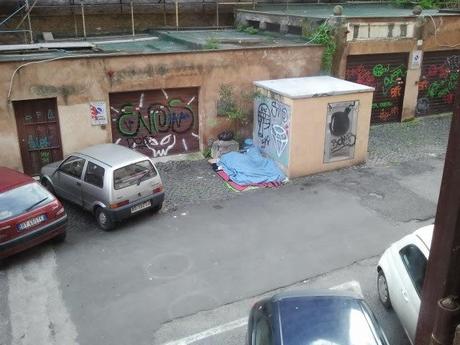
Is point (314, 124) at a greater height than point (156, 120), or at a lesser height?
greater

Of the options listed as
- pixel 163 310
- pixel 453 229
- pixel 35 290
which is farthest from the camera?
pixel 35 290

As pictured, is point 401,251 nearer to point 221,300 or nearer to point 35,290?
point 221,300

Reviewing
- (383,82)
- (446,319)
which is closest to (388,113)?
(383,82)

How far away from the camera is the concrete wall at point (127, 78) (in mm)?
12281

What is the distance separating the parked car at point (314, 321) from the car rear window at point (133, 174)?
207 inches

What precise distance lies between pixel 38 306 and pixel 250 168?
7147 millimetres

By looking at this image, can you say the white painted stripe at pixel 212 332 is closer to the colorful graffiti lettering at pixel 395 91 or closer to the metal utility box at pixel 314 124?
the metal utility box at pixel 314 124

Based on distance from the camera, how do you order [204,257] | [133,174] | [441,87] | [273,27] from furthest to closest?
[273,27]
[441,87]
[133,174]
[204,257]

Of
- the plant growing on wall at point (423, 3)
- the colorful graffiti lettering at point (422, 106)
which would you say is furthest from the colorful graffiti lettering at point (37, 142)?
the plant growing on wall at point (423, 3)

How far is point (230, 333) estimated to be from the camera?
7309 millimetres

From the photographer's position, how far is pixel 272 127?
13.9m

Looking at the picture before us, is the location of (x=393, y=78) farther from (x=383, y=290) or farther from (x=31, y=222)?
(x=31, y=222)

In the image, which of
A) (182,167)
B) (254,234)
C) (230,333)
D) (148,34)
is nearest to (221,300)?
(230,333)

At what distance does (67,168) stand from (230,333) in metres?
6.20
